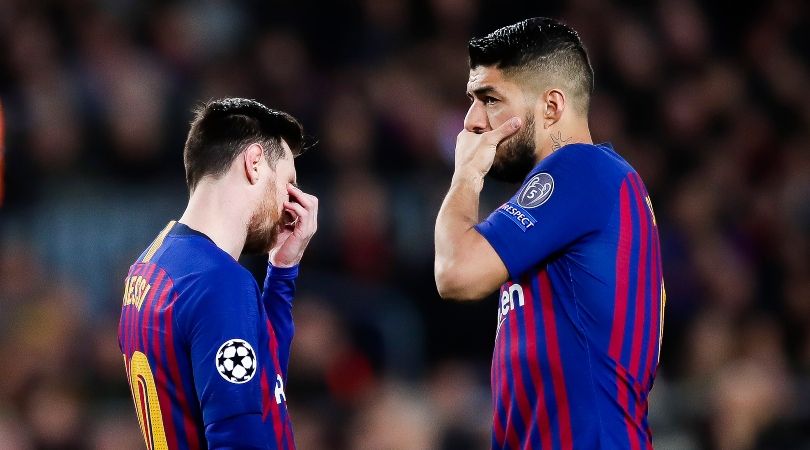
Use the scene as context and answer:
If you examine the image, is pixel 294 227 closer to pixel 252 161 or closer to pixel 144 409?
pixel 252 161

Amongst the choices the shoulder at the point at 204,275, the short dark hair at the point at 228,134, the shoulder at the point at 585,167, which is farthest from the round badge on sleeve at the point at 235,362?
the shoulder at the point at 585,167

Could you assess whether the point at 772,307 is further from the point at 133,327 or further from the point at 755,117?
the point at 133,327

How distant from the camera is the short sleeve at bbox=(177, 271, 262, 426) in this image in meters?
3.18

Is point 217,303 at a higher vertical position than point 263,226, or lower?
lower

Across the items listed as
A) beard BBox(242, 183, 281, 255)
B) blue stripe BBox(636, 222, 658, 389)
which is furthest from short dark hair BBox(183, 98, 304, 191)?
blue stripe BBox(636, 222, 658, 389)

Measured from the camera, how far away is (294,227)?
4.04m

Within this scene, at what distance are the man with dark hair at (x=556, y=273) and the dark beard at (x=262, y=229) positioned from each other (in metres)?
0.55

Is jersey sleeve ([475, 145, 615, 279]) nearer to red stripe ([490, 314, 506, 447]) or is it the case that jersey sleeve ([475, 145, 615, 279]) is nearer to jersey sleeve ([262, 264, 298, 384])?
red stripe ([490, 314, 506, 447])

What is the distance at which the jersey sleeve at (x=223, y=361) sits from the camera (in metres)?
3.18

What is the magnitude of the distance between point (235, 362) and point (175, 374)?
236mm

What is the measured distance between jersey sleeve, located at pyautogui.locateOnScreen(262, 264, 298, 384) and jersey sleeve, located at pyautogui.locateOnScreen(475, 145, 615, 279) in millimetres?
855

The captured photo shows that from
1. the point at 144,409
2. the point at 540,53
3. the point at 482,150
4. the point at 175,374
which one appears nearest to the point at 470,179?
the point at 482,150

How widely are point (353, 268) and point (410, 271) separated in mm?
399

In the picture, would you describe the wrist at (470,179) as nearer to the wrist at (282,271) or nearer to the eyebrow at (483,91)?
the eyebrow at (483,91)
